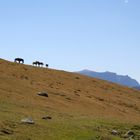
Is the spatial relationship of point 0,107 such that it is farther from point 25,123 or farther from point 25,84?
point 25,84

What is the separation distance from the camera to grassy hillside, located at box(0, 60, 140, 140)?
35.7 metres

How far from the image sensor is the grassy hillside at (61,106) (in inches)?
1404

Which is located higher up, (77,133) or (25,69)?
(25,69)

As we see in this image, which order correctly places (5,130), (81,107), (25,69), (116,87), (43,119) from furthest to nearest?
(116,87) < (25,69) < (81,107) < (43,119) < (5,130)

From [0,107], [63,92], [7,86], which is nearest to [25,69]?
[63,92]

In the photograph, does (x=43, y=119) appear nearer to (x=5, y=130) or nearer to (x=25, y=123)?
(x=25, y=123)

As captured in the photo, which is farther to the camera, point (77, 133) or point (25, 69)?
point (25, 69)

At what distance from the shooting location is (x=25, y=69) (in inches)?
3354

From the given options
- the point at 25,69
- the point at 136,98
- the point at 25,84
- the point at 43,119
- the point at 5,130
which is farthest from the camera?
the point at 136,98

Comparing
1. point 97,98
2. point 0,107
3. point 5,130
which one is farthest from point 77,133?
point 97,98

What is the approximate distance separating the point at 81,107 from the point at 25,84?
38.2 feet

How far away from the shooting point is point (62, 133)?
3562 cm

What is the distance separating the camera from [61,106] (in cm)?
5750

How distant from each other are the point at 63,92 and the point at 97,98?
8.09 m
